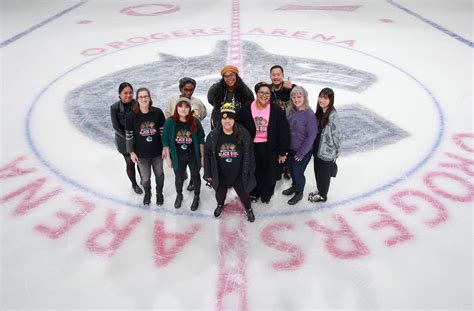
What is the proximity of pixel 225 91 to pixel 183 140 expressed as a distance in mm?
667

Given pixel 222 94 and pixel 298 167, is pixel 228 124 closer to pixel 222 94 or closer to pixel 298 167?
pixel 222 94

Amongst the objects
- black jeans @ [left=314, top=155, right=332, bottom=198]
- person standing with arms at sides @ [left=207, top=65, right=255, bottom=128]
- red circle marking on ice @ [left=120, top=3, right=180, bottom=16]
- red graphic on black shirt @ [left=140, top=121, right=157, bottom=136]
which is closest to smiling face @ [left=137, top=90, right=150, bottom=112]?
red graphic on black shirt @ [left=140, top=121, right=157, bottom=136]

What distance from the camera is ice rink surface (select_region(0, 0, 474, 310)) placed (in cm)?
298

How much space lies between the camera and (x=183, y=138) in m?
3.43

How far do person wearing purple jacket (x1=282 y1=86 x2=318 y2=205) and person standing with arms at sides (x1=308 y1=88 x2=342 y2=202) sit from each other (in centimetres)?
8

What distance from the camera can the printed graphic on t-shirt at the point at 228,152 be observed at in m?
3.26

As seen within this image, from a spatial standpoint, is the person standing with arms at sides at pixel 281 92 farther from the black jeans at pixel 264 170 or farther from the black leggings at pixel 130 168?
the black leggings at pixel 130 168

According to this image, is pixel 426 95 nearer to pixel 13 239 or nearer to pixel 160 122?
pixel 160 122

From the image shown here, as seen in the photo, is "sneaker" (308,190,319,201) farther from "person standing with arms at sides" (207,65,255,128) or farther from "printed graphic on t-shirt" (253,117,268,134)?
"person standing with arms at sides" (207,65,255,128)

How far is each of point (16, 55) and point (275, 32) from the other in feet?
22.0

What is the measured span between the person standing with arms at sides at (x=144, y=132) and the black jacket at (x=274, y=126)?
31.0 inches

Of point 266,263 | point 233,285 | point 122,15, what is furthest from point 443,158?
point 122,15

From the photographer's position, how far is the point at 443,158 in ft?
15.2

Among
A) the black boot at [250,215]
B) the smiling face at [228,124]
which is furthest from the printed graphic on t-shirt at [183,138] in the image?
the black boot at [250,215]
